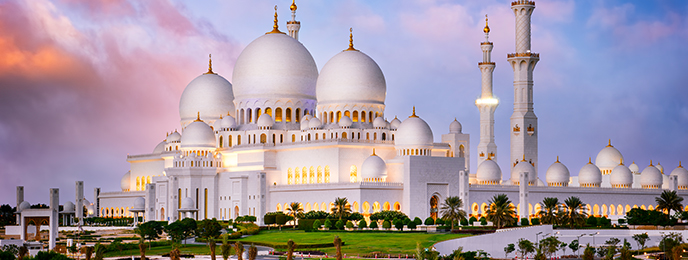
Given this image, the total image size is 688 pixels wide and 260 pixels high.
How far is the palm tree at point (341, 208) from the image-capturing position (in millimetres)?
65619

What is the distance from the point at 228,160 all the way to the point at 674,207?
33.9 m

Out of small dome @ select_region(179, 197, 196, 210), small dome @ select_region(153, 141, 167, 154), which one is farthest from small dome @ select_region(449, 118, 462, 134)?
small dome @ select_region(153, 141, 167, 154)

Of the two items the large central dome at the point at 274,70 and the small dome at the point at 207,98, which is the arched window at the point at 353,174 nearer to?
the large central dome at the point at 274,70

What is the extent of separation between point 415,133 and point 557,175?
13.6 metres

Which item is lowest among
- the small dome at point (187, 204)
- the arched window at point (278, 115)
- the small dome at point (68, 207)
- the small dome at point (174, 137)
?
the small dome at point (68, 207)

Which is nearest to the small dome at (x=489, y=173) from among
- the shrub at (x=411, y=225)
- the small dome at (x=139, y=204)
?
the shrub at (x=411, y=225)

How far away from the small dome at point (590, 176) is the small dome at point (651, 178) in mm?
4501

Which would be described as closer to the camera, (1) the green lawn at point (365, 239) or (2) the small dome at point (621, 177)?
(1) the green lawn at point (365, 239)

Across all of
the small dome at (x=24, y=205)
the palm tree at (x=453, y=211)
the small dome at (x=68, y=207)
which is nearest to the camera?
the palm tree at (x=453, y=211)

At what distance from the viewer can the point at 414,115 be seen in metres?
72.7

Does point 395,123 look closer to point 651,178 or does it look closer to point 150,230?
point 651,178

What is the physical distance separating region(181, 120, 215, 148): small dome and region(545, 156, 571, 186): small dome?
26.7 m

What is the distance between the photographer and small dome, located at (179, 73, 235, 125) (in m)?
85.4

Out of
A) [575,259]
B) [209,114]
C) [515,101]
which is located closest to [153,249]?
[575,259]
